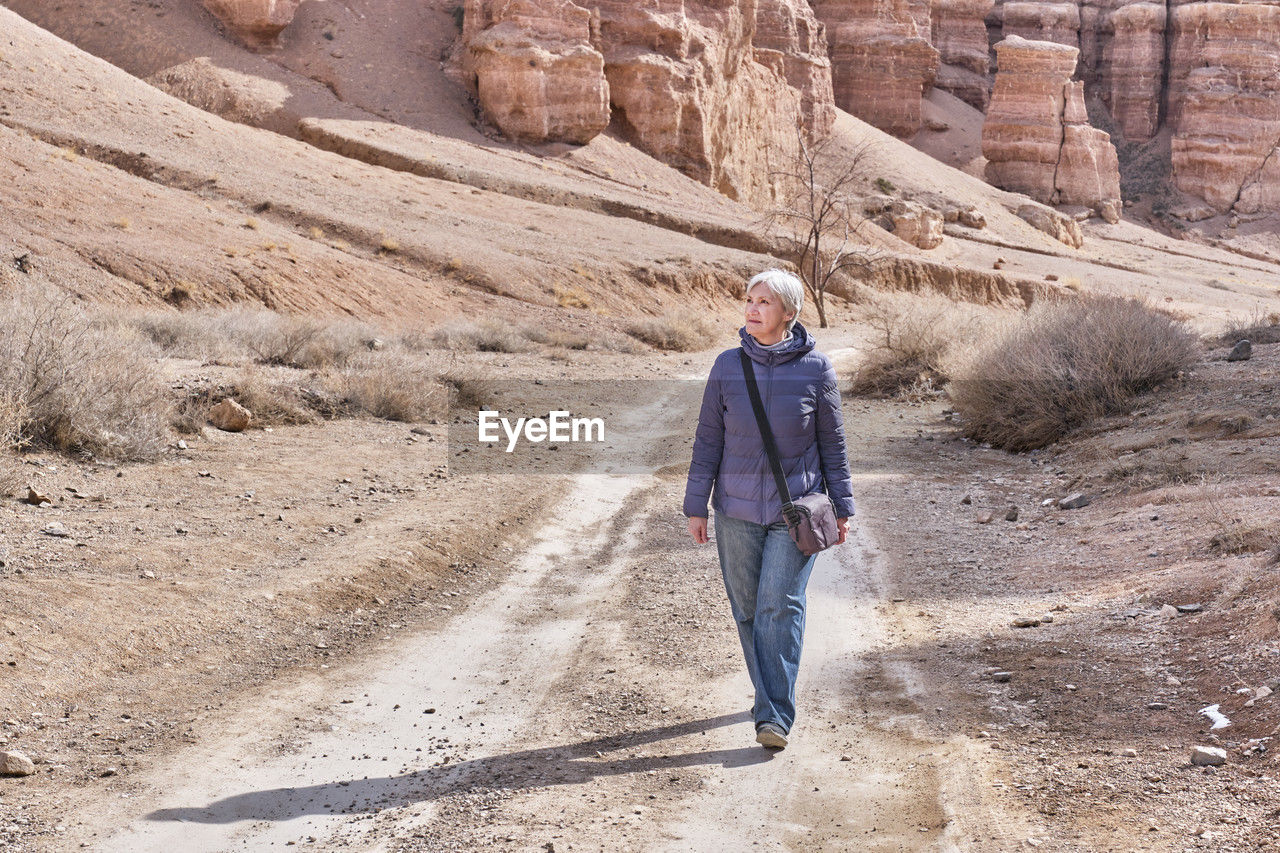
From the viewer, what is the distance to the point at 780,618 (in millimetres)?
4918

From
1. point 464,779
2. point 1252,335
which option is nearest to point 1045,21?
point 1252,335

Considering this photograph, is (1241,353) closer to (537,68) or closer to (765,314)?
(765,314)

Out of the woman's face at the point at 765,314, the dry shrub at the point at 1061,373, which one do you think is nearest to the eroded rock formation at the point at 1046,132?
the dry shrub at the point at 1061,373

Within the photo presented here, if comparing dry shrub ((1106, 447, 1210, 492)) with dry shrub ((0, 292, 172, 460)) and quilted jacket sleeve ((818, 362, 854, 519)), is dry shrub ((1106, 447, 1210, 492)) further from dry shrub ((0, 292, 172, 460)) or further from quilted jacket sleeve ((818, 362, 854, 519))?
dry shrub ((0, 292, 172, 460))

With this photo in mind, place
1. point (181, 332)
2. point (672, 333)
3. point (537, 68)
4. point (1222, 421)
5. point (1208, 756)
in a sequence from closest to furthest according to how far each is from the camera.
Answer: point (1208, 756) → point (1222, 421) → point (181, 332) → point (672, 333) → point (537, 68)

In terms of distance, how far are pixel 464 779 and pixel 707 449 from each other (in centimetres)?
162

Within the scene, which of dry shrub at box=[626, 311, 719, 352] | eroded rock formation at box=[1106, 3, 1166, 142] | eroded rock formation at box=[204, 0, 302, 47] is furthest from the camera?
eroded rock formation at box=[1106, 3, 1166, 142]

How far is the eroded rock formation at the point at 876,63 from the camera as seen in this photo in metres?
68.4

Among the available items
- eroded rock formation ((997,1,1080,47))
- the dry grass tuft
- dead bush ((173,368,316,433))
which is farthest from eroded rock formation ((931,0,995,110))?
dead bush ((173,368,316,433))

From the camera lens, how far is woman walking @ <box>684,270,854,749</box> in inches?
192

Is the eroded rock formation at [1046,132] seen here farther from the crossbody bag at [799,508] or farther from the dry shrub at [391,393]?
the crossbody bag at [799,508]

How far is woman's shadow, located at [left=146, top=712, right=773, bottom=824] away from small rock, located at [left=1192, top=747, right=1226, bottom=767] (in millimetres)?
1587

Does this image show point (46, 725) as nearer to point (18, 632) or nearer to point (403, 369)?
point (18, 632)

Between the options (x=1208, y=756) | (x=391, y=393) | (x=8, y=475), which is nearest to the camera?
(x=1208, y=756)
